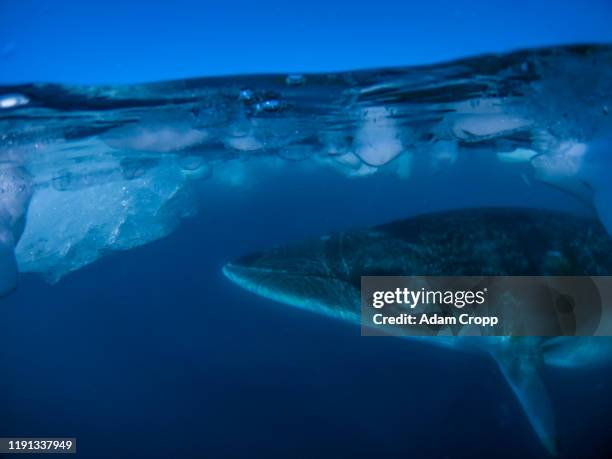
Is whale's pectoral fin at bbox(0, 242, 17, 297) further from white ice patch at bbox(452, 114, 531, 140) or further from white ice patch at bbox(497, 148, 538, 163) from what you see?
white ice patch at bbox(497, 148, 538, 163)

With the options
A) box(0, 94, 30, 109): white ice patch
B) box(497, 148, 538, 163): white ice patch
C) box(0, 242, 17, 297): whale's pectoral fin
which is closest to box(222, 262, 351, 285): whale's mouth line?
box(0, 94, 30, 109): white ice patch

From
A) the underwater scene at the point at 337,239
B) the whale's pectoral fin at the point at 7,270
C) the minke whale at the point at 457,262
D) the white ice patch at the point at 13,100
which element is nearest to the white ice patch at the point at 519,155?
the underwater scene at the point at 337,239

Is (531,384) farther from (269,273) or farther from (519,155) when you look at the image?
(519,155)

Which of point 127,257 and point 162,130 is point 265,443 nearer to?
point 162,130

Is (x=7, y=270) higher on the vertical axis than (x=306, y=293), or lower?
higher

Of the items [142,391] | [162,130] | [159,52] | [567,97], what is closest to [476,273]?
[159,52]

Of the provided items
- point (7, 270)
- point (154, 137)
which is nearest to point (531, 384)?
point (7, 270)
